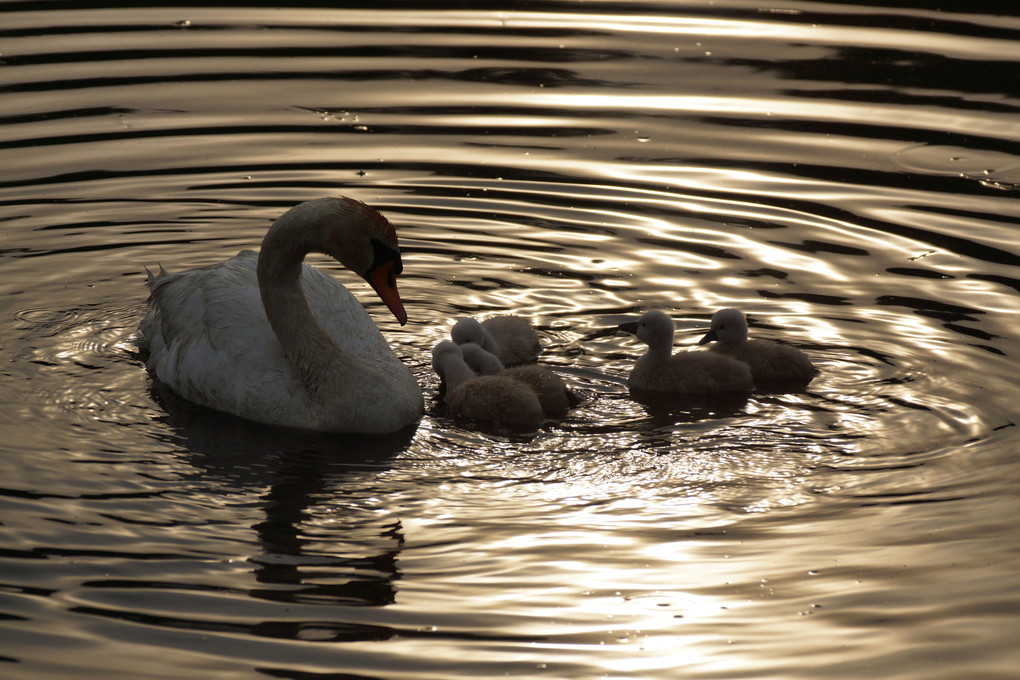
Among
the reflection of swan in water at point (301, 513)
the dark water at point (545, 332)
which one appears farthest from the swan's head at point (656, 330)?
the reflection of swan in water at point (301, 513)

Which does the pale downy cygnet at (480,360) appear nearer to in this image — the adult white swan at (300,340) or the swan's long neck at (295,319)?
the adult white swan at (300,340)

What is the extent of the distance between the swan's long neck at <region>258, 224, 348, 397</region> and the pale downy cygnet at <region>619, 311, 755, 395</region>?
2011 mm

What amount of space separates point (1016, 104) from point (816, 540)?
9.40 metres

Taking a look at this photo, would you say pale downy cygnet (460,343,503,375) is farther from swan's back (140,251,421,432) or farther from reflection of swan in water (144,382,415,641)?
reflection of swan in water (144,382,415,641)

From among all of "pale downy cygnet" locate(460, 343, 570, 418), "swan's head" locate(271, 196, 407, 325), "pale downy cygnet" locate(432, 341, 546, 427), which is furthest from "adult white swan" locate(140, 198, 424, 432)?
"pale downy cygnet" locate(460, 343, 570, 418)

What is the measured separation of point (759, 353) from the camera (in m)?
9.24

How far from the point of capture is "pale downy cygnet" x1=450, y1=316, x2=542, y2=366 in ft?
31.1

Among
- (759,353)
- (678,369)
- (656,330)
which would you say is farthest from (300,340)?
(759,353)

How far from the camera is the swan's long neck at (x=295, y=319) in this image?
344 inches

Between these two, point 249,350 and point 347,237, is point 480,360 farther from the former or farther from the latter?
point 249,350

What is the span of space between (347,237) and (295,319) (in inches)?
26.4

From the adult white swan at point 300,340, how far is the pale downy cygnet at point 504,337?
0.57m

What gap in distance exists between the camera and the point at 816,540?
691 centimetres

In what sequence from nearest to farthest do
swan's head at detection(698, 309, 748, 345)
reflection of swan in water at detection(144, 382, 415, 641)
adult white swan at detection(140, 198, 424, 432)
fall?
reflection of swan in water at detection(144, 382, 415, 641), adult white swan at detection(140, 198, 424, 432), swan's head at detection(698, 309, 748, 345)
